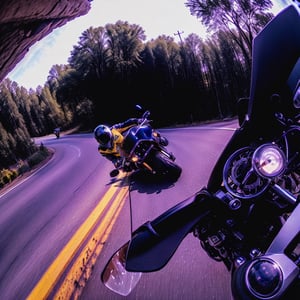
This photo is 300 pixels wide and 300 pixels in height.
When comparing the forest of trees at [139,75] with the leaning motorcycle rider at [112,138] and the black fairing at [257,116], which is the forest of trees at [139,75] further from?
the black fairing at [257,116]

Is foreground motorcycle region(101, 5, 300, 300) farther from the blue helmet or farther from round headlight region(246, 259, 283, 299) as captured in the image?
the blue helmet

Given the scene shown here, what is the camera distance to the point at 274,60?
45.3 inches

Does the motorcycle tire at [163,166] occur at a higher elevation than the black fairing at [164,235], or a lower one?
lower

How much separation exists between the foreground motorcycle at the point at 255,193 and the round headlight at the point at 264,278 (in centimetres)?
8

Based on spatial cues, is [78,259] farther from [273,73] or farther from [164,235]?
[273,73]

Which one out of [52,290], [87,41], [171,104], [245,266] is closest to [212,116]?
[171,104]

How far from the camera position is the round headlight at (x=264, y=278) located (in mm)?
841

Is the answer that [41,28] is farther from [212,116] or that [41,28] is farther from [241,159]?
[212,116]

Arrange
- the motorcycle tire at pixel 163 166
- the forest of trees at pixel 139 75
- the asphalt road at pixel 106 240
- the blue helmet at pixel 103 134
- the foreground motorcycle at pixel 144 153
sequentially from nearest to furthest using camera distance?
the forest of trees at pixel 139 75, the asphalt road at pixel 106 240, the blue helmet at pixel 103 134, the foreground motorcycle at pixel 144 153, the motorcycle tire at pixel 163 166

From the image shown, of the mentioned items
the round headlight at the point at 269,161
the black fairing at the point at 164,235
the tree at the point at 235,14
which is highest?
the tree at the point at 235,14

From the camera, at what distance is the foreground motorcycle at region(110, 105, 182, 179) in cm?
422

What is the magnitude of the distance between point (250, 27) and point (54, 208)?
4562 mm

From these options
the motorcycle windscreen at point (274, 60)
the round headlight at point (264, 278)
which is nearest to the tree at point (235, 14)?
the motorcycle windscreen at point (274, 60)

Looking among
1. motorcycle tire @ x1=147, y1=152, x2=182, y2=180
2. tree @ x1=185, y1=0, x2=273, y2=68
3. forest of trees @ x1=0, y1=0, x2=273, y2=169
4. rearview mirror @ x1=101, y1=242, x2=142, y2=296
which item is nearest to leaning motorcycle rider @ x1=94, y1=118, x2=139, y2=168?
forest of trees @ x1=0, y1=0, x2=273, y2=169
